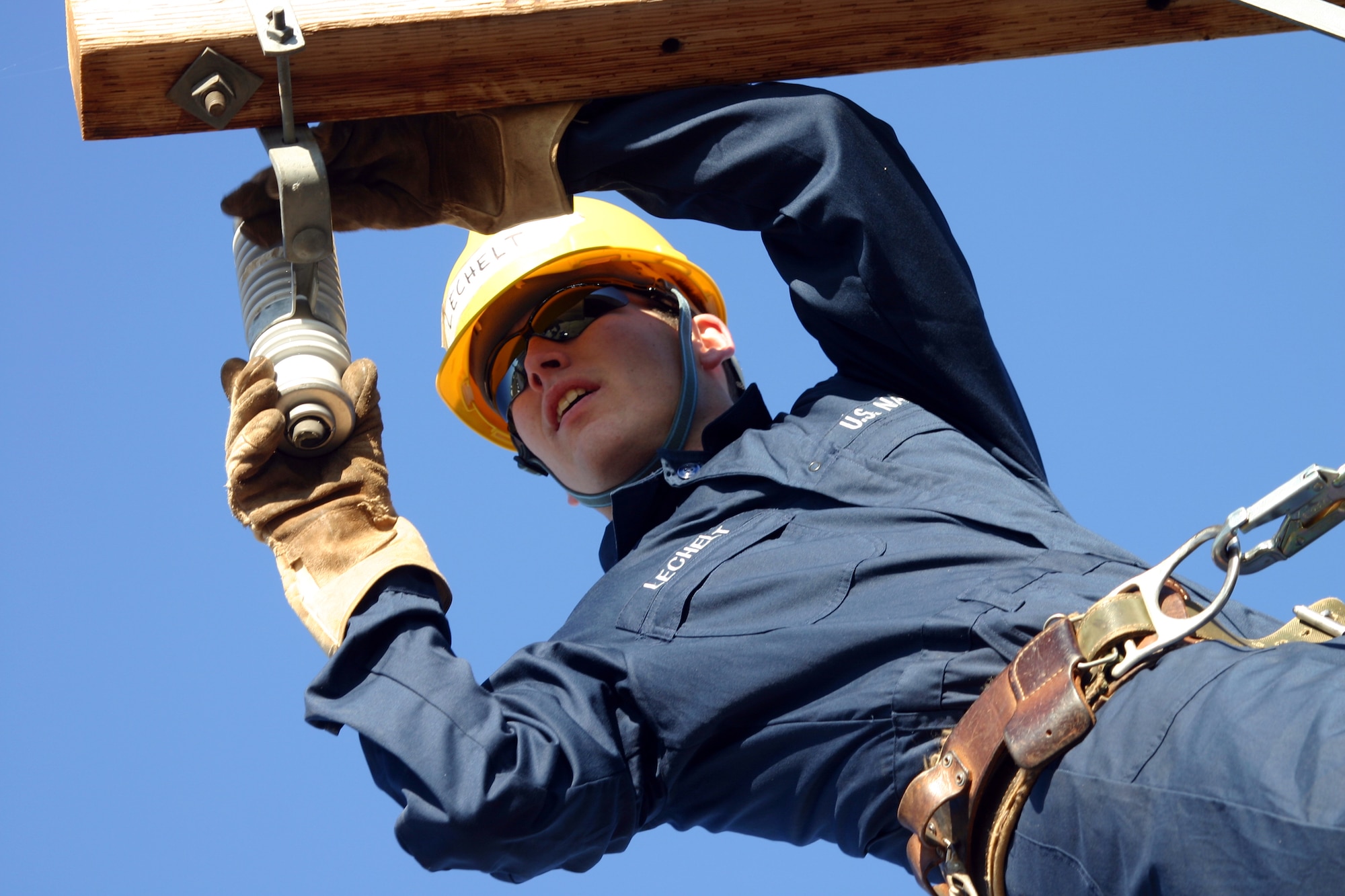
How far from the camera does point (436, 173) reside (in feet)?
13.1

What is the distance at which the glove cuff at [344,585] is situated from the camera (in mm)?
3572

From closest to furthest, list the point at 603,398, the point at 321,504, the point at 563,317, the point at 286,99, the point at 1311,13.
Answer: the point at 1311,13 → the point at 286,99 → the point at 321,504 → the point at 603,398 → the point at 563,317

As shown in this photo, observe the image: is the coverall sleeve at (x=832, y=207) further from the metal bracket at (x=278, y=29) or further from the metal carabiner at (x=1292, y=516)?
the metal carabiner at (x=1292, y=516)

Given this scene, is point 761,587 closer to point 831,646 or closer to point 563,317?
point 831,646

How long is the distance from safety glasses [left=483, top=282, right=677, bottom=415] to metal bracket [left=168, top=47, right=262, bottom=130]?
138 centimetres

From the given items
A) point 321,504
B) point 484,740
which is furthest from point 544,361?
point 484,740

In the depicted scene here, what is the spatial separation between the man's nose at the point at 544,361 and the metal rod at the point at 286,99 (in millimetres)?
1191

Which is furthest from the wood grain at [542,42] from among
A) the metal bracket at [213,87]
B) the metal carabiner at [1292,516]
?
the metal carabiner at [1292,516]

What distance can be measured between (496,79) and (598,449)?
3.82ft

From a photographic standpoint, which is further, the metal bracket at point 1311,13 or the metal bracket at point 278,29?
the metal bracket at point 278,29

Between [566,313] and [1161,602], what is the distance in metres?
2.32

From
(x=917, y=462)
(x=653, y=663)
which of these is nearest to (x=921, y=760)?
(x=653, y=663)

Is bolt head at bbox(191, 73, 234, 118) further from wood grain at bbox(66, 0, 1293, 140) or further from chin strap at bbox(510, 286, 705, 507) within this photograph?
chin strap at bbox(510, 286, 705, 507)

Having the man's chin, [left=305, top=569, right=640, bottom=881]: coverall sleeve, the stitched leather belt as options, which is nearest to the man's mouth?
the man's chin
